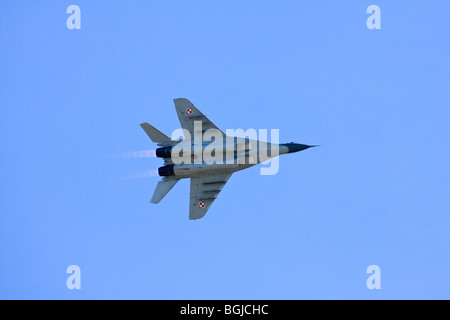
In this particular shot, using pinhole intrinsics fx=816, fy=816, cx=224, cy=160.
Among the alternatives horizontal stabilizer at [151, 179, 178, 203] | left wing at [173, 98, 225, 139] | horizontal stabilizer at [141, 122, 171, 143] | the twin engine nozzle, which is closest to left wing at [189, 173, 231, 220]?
horizontal stabilizer at [151, 179, 178, 203]

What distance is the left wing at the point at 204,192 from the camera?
151 feet

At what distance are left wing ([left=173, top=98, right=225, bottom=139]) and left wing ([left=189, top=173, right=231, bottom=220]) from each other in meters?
2.66

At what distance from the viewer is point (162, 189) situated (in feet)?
151

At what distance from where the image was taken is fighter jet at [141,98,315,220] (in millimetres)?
44781

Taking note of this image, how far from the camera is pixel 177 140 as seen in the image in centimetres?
4528

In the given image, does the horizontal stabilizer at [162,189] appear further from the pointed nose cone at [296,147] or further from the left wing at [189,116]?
the pointed nose cone at [296,147]

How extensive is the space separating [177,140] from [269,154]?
5156mm

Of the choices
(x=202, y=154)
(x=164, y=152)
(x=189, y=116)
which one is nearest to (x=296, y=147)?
(x=202, y=154)

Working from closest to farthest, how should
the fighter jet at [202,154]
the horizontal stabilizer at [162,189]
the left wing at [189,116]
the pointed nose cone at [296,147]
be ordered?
1. the fighter jet at [202,154]
2. the pointed nose cone at [296,147]
3. the left wing at [189,116]
4. the horizontal stabilizer at [162,189]

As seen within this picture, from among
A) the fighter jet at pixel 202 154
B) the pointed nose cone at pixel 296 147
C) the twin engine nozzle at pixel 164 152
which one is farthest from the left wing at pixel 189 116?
the pointed nose cone at pixel 296 147

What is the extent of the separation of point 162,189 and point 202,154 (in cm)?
332

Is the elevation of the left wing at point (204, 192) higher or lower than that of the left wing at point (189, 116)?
lower

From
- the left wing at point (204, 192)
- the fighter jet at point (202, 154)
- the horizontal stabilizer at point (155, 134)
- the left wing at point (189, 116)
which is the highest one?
the left wing at point (189, 116)
